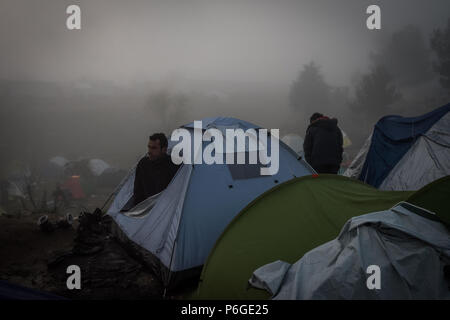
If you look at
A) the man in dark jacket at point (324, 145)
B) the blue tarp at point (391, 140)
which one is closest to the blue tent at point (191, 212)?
the man in dark jacket at point (324, 145)

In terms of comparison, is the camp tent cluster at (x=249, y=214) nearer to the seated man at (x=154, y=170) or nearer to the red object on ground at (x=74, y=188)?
the seated man at (x=154, y=170)

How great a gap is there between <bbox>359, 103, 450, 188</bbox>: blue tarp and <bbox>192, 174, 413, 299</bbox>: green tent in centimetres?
367

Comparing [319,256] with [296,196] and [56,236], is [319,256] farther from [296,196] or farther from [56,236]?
[56,236]

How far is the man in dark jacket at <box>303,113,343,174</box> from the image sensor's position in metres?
5.64

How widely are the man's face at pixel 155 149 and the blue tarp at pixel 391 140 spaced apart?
4727 mm

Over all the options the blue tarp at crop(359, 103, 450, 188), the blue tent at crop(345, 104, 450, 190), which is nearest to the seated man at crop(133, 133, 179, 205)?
the blue tent at crop(345, 104, 450, 190)

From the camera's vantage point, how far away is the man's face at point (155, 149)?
4543mm

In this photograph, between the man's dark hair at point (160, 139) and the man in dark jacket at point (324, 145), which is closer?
the man's dark hair at point (160, 139)

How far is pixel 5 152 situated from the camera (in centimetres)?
2823

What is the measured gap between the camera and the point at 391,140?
6363 mm

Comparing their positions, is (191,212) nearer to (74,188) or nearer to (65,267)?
(65,267)

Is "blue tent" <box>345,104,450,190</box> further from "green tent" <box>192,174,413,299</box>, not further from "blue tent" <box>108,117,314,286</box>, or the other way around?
"green tent" <box>192,174,413,299</box>

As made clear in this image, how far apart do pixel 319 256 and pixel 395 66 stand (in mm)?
50014

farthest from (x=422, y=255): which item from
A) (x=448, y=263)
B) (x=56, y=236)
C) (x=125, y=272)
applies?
(x=56, y=236)
